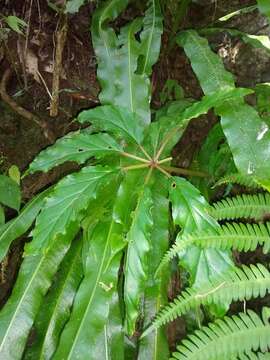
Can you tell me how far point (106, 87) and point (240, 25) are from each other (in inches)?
29.9

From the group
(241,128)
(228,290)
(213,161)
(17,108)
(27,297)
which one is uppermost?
(17,108)

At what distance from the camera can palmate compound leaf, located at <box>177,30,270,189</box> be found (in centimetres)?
116

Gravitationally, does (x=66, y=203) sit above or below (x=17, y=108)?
below

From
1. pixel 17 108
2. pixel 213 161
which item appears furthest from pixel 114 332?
pixel 17 108

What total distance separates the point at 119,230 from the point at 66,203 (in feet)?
0.49

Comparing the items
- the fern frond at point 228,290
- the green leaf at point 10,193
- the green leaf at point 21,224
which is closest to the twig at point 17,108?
the green leaf at point 10,193

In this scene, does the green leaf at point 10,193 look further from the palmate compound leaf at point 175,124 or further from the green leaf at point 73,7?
the green leaf at point 73,7

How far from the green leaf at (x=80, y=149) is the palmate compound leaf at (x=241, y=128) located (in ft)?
1.02

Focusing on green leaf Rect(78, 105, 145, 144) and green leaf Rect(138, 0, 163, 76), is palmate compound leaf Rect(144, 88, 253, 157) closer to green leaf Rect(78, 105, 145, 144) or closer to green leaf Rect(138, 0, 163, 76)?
green leaf Rect(78, 105, 145, 144)

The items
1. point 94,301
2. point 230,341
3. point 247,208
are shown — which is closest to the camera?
point 230,341

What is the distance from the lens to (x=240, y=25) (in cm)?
185

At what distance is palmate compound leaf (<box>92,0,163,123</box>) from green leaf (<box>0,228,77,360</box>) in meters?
0.46

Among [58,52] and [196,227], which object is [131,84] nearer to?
[58,52]

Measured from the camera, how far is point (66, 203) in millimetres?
1090
